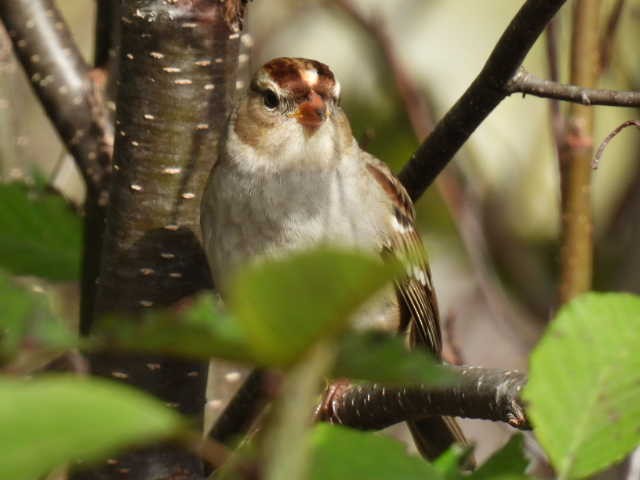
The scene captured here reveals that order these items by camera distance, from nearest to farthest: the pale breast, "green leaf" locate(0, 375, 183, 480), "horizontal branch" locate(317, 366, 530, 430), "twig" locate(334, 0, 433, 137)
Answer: "green leaf" locate(0, 375, 183, 480), "horizontal branch" locate(317, 366, 530, 430), the pale breast, "twig" locate(334, 0, 433, 137)

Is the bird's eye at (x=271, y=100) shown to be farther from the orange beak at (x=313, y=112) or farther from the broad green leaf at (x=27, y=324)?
the broad green leaf at (x=27, y=324)

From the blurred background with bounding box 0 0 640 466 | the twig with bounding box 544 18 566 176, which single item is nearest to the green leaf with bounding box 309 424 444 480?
the twig with bounding box 544 18 566 176

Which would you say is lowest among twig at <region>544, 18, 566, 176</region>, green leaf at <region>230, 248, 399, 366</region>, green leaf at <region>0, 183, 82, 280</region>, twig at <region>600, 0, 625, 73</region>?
twig at <region>544, 18, 566, 176</region>

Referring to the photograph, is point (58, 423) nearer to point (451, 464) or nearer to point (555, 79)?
point (451, 464)

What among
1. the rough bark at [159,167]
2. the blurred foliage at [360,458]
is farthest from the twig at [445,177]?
the blurred foliage at [360,458]

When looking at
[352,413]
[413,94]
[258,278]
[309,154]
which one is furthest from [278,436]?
[413,94]

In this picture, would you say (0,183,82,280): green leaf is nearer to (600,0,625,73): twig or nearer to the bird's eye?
the bird's eye
